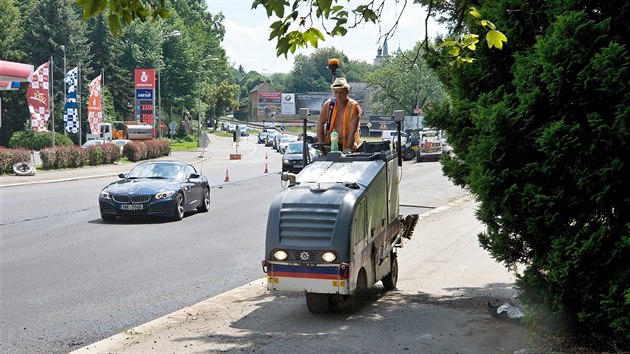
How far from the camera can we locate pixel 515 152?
6988 millimetres

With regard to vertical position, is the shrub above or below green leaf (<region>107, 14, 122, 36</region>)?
below

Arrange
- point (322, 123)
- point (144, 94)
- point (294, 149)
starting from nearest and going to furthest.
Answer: point (322, 123), point (294, 149), point (144, 94)

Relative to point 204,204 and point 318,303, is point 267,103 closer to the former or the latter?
point 204,204

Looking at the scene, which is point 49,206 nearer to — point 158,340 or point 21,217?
point 21,217

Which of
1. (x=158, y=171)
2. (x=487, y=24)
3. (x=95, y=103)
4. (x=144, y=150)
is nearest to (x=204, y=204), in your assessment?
(x=158, y=171)

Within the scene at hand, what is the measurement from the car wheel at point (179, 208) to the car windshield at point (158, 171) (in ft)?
3.38

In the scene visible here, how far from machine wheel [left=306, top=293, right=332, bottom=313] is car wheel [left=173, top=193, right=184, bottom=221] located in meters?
10.8

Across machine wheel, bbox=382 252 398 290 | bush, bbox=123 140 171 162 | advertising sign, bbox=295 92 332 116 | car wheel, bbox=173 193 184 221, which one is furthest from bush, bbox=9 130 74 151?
advertising sign, bbox=295 92 332 116

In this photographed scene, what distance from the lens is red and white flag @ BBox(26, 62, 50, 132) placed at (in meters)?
41.9

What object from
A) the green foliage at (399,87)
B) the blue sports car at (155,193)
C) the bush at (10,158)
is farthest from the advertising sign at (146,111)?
the blue sports car at (155,193)

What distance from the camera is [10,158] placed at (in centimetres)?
3691

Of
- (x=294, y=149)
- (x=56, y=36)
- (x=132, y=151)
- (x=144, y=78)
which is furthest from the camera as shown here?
(x=56, y=36)

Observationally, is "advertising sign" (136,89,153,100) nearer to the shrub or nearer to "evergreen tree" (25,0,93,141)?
the shrub

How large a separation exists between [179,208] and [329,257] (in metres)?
11.6
